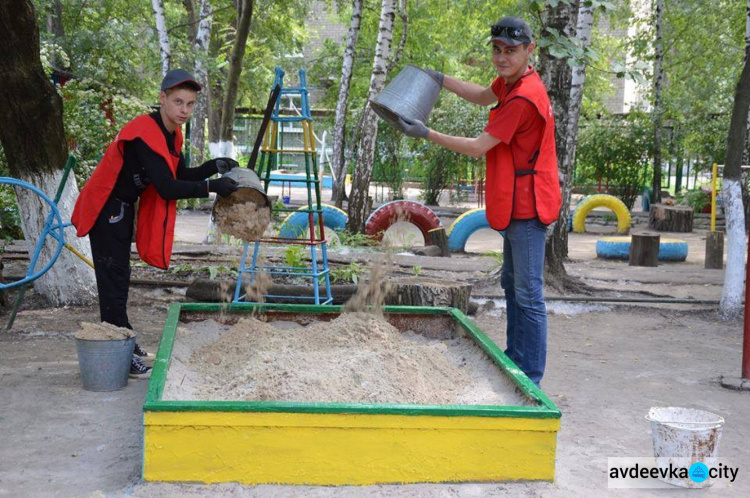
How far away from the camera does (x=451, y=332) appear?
17.1ft

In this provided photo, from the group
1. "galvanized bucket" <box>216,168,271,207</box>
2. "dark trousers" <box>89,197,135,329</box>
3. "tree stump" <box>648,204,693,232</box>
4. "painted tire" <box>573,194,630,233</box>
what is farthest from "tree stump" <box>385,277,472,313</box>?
"tree stump" <box>648,204,693,232</box>

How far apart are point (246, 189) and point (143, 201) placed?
2.05 ft

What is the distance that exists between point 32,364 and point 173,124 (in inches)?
69.3

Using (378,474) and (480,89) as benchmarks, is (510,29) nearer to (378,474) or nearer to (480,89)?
(480,89)

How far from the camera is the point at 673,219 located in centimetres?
1614

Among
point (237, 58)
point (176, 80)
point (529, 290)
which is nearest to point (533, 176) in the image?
point (529, 290)

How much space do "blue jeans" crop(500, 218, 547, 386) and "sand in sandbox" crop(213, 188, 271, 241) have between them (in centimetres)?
160

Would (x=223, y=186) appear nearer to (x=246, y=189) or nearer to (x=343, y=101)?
(x=246, y=189)

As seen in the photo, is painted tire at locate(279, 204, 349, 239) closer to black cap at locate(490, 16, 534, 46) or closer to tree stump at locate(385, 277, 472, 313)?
tree stump at locate(385, 277, 472, 313)

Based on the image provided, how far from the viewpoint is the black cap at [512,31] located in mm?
3961

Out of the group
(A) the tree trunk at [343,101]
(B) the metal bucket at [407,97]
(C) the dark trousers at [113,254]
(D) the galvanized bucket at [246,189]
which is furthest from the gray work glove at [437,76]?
(A) the tree trunk at [343,101]

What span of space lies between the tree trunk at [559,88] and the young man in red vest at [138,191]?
380 centimetres

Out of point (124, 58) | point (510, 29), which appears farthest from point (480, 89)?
point (124, 58)

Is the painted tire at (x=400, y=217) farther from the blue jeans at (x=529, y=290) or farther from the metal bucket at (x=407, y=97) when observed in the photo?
the blue jeans at (x=529, y=290)
